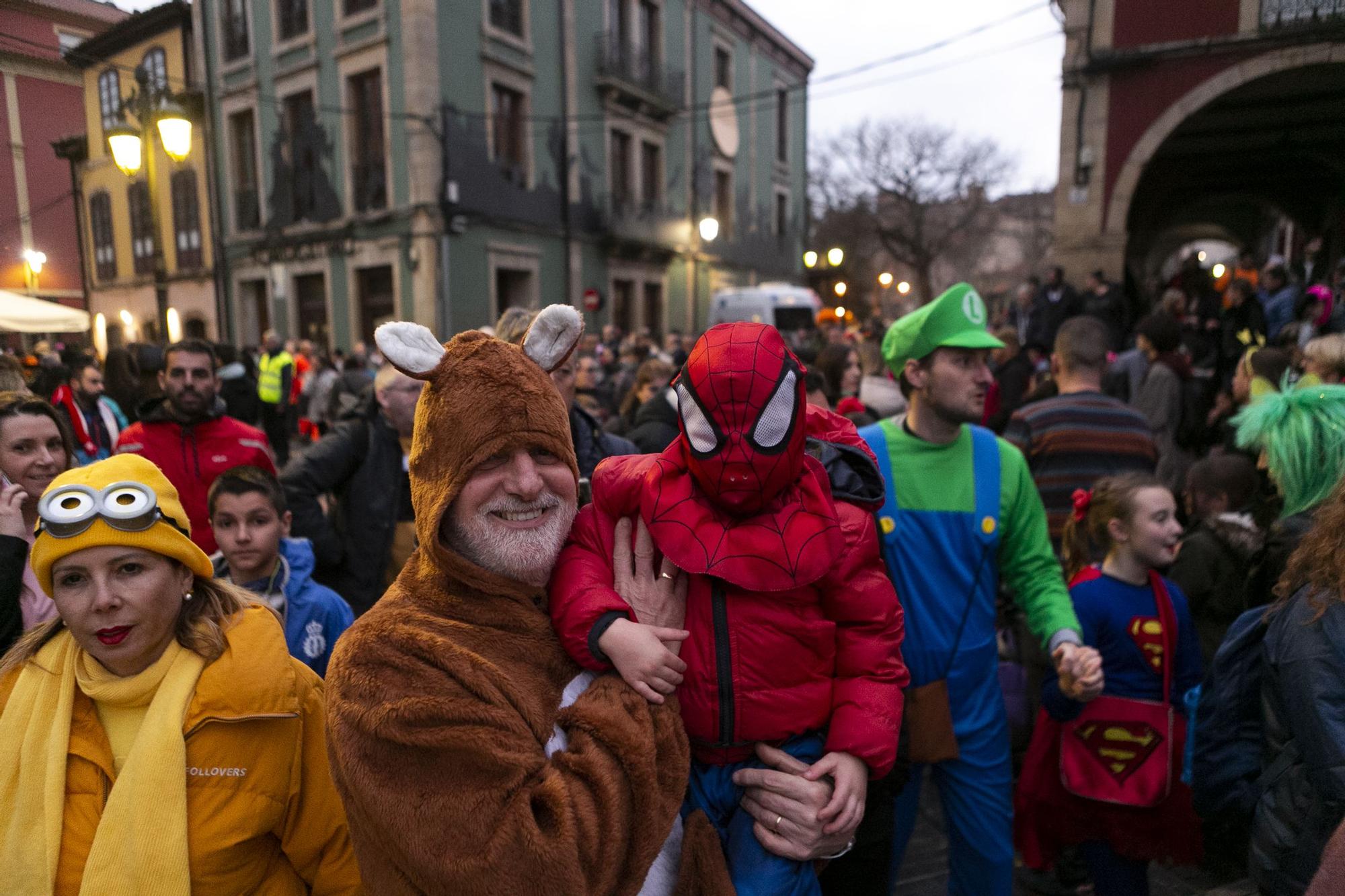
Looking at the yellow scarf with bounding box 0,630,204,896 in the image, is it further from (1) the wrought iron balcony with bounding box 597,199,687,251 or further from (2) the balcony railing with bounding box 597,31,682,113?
(2) the balcony railing with bounding box 597,31,682,113

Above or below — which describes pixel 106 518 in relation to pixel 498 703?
above

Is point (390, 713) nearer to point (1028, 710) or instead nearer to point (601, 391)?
point (1028, 710)

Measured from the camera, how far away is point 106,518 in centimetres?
175

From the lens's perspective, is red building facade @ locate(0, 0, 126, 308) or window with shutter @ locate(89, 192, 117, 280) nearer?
red building facade @ locate(0, 0, 126, 308)

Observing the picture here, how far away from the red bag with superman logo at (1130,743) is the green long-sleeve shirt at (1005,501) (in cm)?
50

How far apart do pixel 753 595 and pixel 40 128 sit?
14.6 ft

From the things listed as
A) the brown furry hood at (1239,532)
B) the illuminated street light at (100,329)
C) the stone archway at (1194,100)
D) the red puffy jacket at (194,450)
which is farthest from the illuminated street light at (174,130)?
Answer: the stone archway at (1194,100)

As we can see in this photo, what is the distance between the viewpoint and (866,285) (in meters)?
43.8

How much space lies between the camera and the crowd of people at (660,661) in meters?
1.42

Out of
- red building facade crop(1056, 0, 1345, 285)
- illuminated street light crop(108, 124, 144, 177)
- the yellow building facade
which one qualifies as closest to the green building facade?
the yellow building facade

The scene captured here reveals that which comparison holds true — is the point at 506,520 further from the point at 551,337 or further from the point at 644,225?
the point at 644,225

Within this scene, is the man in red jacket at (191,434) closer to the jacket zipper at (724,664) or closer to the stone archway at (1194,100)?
the jacket zipper at (724,664)

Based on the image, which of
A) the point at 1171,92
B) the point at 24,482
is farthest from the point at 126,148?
the point at 1171,92

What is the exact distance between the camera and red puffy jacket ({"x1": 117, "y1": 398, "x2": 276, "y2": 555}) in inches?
147
